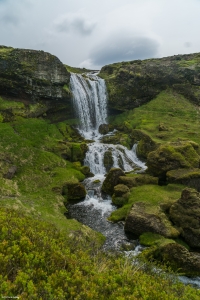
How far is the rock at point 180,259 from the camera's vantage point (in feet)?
67.5

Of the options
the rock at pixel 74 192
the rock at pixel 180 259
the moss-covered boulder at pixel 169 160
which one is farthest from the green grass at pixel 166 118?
the rock at pixel 180 259

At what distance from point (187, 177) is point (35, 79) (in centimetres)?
4566

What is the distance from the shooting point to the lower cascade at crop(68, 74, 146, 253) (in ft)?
93.5

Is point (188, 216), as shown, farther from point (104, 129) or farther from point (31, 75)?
point (31, 75)

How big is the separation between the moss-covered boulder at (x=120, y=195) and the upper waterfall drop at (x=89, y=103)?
3125 cm

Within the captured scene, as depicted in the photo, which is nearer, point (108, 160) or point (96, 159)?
point (108, 160)

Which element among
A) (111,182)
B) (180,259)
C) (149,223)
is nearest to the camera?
(180,259)

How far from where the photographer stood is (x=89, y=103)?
71.8 metres

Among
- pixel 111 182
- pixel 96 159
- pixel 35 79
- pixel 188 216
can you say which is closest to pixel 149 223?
pixel 188 216

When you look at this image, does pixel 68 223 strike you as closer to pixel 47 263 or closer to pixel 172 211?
pixel 172 211

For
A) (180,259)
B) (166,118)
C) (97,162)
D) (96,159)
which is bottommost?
(180,259)

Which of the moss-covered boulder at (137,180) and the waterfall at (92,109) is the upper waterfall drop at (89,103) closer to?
the waterfall at (92,109)

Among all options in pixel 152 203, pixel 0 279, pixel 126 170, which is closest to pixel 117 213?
pixel 152 203

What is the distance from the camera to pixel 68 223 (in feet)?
88.3
